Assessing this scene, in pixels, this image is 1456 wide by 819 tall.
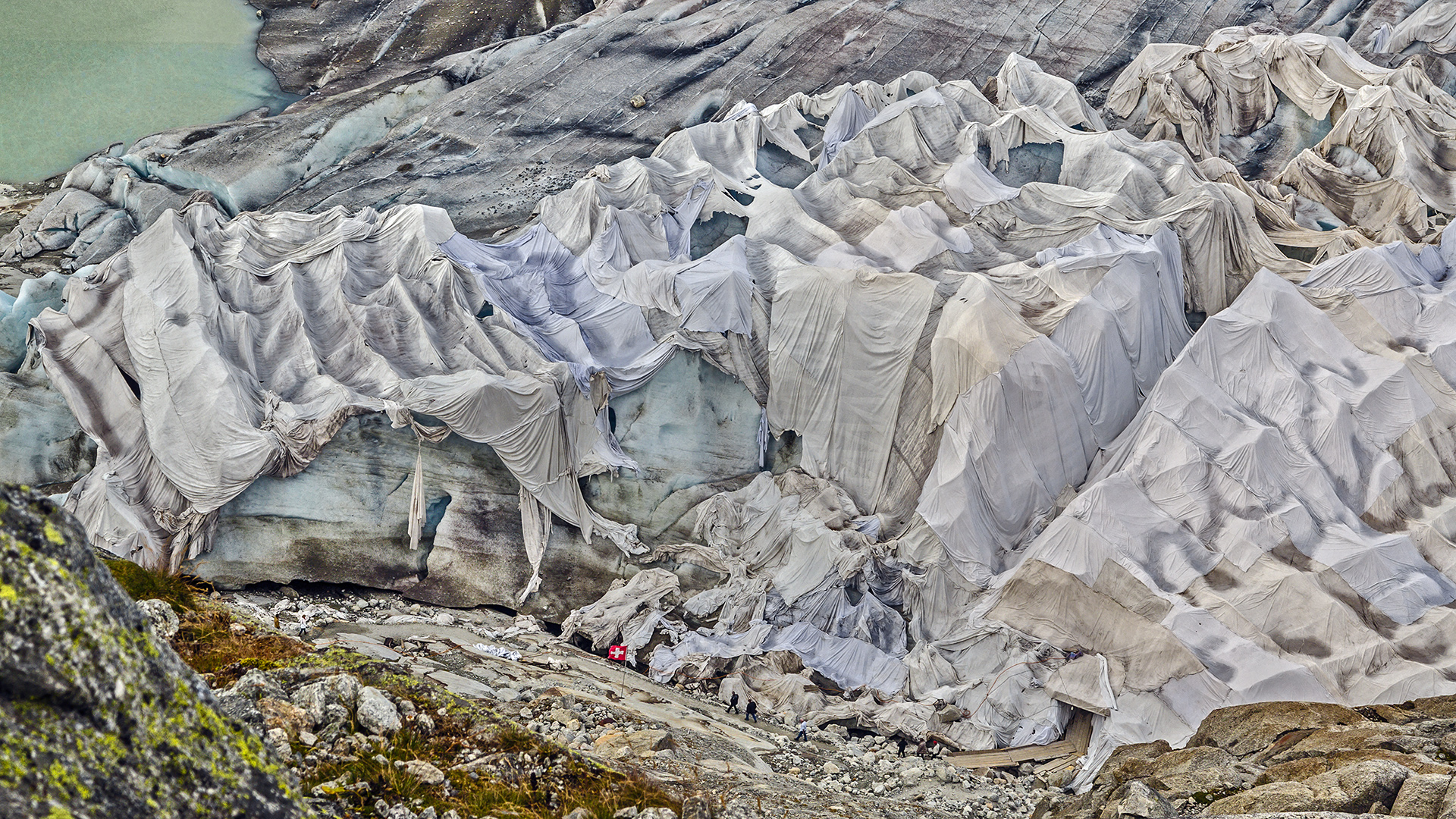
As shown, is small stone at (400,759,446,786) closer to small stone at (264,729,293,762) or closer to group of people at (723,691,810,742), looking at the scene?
small stone at (264,729,293,762)

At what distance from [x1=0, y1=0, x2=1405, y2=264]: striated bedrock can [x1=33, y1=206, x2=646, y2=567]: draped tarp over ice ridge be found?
13.8 feet

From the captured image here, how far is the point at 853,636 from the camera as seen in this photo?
18203 mm

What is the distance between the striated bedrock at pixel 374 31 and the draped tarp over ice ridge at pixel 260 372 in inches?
468

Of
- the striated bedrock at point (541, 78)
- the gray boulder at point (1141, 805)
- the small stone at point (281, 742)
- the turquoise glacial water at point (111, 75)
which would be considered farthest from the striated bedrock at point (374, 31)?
the gray boulder at point (1141, 805)

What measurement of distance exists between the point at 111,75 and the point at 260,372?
50.4ft

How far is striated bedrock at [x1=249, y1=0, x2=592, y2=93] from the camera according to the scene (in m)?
30.2

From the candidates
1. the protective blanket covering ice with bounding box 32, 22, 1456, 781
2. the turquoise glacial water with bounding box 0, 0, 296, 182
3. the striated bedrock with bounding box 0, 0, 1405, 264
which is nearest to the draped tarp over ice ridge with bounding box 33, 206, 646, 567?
the protective blanket covering ice with bounding box 32, 22, 1456, 781

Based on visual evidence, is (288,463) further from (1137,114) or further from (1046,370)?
(1137,114)

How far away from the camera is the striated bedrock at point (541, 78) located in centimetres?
2380

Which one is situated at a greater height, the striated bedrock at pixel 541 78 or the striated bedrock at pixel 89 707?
the striated bedrock at pixel 89 707

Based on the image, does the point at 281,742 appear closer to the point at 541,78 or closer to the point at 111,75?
the point at 541,78

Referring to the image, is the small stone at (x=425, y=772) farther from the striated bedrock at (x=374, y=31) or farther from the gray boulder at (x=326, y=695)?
the striated bedrock at (x=374, y=31)

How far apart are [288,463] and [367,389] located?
1547 millimetres

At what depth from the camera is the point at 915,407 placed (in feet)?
62.6
